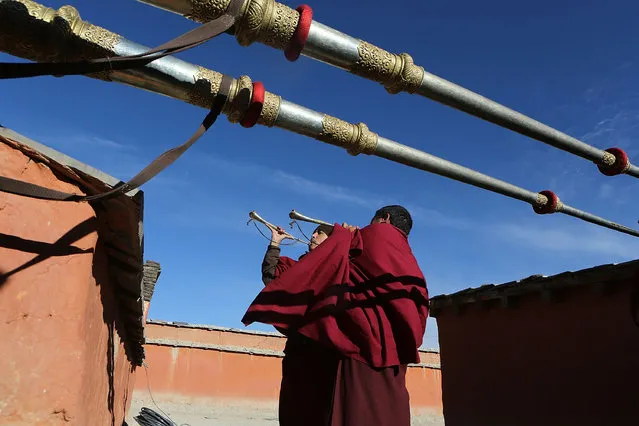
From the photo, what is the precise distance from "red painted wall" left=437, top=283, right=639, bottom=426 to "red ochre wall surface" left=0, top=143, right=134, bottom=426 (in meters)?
6.26

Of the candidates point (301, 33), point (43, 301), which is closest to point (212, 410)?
point (43, 301)

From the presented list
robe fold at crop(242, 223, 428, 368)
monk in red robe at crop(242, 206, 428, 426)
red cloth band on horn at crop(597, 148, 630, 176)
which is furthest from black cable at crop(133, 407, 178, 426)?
red cloth band on horn at crop(597, 148, 630, 176)

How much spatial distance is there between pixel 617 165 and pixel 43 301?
10.0ft

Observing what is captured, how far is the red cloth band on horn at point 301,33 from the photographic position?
1784mm

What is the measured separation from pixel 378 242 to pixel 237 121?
0.97 meters

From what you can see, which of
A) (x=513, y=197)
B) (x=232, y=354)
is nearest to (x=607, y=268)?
(x=513, y=197)

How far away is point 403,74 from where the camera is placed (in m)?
2.00

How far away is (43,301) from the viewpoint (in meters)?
2.29

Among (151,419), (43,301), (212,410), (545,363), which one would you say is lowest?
(212,410)

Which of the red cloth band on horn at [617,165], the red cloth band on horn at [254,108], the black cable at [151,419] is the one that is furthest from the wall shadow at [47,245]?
the black cable at [151,419]

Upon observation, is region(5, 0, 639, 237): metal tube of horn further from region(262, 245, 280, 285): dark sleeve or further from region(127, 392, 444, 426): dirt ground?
region(127, 392, 444, 426): dirt ground

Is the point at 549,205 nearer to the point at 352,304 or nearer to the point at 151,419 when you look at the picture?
the point at 352,304

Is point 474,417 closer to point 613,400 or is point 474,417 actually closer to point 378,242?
point 613,400

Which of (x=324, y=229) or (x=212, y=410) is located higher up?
(x=324, y=229)
